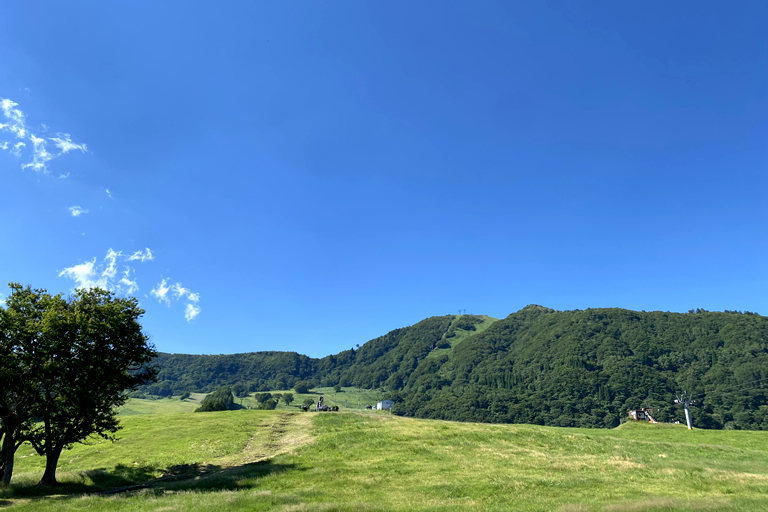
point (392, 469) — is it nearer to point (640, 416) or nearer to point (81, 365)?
point (81, 365)

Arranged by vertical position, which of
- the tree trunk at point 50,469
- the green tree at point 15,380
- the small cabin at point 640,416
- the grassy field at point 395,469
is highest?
the green tree at point 15,380

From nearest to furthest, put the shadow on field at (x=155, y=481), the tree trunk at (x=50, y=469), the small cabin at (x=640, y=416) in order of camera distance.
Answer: the shadow on field at (x=155, y=481)
the tree trunk at (x=50, y=469)
the small cabin at (x=640, y=416)

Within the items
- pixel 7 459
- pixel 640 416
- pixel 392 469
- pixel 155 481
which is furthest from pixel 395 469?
pixel 640 416

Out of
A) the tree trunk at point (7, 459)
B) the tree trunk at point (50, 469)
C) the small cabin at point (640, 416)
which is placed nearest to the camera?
the tree trunk at point (7, 459)

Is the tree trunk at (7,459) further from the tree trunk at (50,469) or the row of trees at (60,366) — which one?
the tree trunk at (50,469)

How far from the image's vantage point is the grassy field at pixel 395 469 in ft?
82.0

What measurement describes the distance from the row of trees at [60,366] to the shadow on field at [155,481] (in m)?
2.74

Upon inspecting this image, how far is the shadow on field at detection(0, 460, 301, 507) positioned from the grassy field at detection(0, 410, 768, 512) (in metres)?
0.16

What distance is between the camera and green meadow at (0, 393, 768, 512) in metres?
25.0

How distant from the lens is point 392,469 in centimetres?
3591

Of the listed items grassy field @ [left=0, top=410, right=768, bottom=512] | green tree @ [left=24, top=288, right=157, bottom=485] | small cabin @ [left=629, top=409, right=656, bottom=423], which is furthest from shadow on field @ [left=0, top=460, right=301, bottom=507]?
small cabin @ [left=629, top=409, right=656, bottom=423]

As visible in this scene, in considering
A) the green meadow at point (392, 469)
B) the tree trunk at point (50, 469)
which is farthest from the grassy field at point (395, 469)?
the tree trunk at point (50, 469)

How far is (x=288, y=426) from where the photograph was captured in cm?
6212

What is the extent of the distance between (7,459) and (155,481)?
10.8 m
